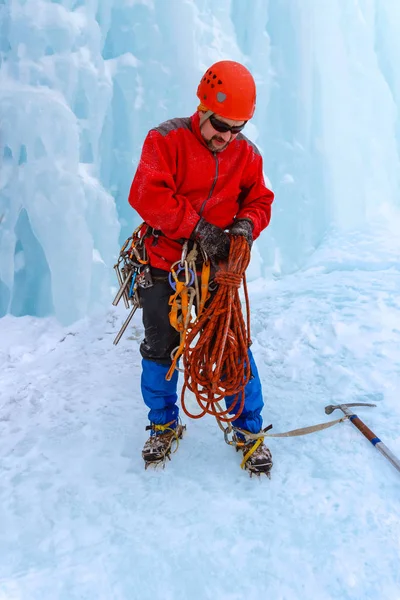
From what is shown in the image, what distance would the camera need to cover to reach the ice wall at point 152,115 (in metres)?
3.58

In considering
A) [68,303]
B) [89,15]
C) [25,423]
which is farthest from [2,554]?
[89,15]

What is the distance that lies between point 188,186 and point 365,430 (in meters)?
1.18

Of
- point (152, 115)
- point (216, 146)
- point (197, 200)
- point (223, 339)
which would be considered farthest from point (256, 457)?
point (152, 115)

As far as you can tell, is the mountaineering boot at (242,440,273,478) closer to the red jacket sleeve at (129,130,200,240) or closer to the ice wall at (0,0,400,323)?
the red jacket sleeve at (129,130,200,240)

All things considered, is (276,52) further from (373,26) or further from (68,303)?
(68,303)

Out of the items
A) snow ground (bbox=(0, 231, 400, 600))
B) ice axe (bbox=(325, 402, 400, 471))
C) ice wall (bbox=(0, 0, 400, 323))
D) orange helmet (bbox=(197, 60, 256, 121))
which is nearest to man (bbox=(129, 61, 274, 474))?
orange helmet (bbox=(197, 60, 256, 121))

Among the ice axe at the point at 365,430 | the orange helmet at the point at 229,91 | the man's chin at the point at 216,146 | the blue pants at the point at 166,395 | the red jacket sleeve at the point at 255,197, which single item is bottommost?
the ice axe at the point at 365,430

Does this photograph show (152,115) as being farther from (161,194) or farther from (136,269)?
(161,194)

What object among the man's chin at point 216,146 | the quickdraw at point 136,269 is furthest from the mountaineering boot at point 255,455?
the man's chin at point 216,146

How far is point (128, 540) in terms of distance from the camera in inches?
62.6

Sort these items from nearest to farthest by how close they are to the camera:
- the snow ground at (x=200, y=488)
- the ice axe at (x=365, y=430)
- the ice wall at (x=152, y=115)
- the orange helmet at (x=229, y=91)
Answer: the snow ground at (x=200, y=488)
the orange helmet at (x=229, y=91)
the ice axe at (x=365, y=430)
the ice wall at (x=152, y=115)

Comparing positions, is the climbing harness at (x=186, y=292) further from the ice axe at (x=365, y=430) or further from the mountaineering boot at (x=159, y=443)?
the ice axe at (x=365, y=430)

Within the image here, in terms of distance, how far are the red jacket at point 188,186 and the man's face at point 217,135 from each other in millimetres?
27

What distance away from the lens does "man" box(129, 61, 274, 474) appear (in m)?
1.61
